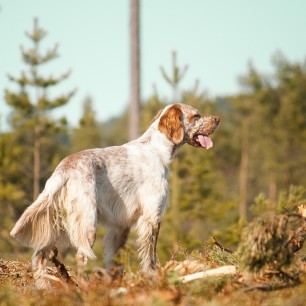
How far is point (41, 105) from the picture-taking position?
2638 cm

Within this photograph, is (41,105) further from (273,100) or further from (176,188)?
(273,100)

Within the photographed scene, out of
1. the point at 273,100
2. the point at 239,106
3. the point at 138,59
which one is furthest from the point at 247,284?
the point at 273,100

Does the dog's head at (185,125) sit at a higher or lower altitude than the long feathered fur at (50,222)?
higher

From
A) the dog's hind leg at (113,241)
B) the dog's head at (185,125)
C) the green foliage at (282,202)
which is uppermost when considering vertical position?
the dog's head at (185,125)

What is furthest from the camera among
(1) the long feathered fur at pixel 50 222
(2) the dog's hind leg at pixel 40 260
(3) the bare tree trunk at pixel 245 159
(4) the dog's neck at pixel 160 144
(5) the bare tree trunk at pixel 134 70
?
(3) the bare tree trunk at pixel 245 159

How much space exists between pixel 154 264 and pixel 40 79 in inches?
838

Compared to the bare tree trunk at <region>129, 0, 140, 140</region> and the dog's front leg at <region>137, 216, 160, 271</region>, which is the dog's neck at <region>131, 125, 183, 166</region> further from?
the bare tree trunk at <region>129, 0, 140, 140</region>

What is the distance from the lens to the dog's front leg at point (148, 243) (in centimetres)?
630

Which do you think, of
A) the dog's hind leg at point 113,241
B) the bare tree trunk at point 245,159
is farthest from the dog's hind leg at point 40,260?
the bare tree trunk at point 245,159

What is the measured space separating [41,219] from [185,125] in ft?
7.35

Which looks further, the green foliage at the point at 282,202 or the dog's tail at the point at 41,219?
the green foliage at the point at 282,202

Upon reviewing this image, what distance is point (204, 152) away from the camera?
3438 centimetres

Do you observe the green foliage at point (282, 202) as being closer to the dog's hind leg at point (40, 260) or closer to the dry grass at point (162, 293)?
the dog's hind leg at point (40, 260)

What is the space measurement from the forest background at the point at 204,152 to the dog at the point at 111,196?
265 cm
